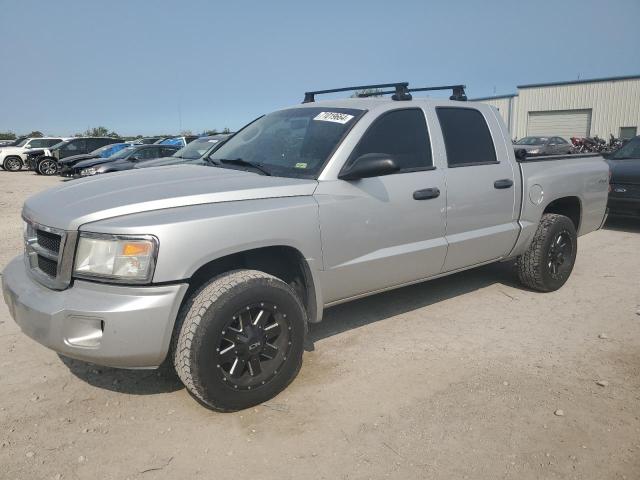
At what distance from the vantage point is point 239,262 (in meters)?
3.26

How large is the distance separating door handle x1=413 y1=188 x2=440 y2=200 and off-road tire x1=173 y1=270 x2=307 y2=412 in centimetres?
128

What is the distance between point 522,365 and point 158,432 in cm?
Result: 239

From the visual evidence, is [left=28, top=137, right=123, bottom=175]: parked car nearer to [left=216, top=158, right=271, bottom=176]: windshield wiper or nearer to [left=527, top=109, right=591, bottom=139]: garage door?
[left=216, top=158, right=271, bottom=176]: windshield wiper

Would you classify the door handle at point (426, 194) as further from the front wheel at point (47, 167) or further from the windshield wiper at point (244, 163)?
the front wheel at point (47, 167)

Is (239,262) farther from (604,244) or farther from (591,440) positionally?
(604,244)

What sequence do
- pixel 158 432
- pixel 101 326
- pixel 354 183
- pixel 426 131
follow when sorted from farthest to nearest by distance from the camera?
A: pixel 426 131 < pixel 354 183 < pixel 158 432 < pixel 101 326

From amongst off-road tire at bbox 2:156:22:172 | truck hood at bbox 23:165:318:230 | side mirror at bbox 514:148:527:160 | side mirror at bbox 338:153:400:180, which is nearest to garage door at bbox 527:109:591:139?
off-road tire at bbox 2:156:22:172

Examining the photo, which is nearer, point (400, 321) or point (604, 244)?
point (400, 321)

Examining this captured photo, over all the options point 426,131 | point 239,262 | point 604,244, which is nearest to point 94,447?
point 239,262

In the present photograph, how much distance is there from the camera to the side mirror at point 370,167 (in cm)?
332

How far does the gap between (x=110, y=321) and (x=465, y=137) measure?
3.11 metres

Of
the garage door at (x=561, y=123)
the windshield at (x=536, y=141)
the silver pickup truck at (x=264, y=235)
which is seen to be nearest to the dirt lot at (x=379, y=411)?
the silver pickup truck at (x=264, y=235)

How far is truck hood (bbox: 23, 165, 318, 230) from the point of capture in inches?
109

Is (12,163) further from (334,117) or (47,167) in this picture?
(334,117)
